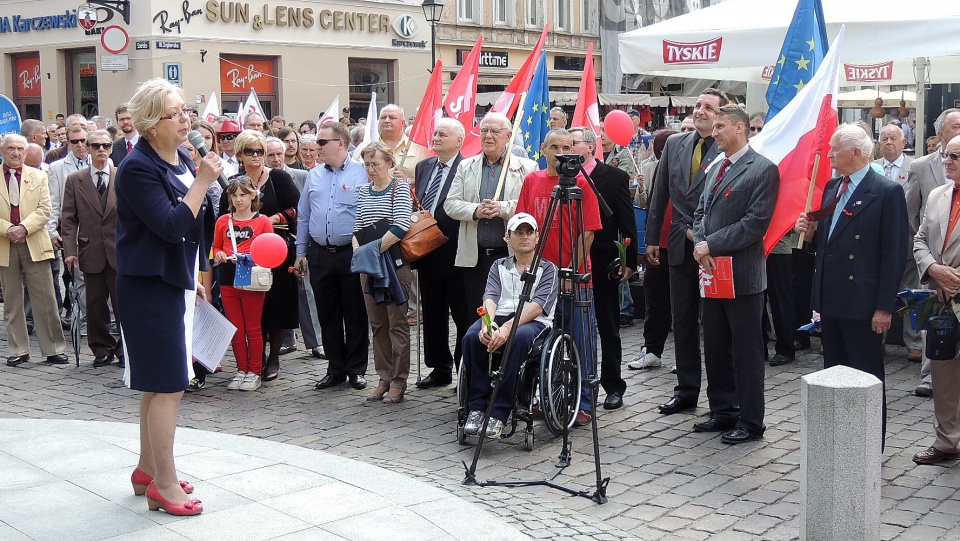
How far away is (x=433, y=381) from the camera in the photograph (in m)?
9.27

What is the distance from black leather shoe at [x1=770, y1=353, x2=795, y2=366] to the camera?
32.8ft

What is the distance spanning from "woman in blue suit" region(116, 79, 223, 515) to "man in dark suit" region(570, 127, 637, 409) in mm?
3443

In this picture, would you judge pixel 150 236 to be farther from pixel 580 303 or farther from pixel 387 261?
pixel 387 261

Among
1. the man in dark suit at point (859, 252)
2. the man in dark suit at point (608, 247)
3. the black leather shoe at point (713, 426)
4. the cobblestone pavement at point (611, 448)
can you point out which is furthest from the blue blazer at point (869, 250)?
the man in dark suit at point (608, 247)

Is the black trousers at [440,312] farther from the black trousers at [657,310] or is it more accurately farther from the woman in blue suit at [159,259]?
the woman in blue suit at [159,259]

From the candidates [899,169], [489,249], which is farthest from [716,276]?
[899,169]

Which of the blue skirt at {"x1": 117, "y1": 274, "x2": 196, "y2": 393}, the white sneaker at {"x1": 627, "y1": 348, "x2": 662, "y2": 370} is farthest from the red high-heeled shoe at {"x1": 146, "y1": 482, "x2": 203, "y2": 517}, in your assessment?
the white sneaker at {"x1": 627, "y1": 348, "x2": 662, "y2": 370}

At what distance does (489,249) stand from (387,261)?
0.82 m

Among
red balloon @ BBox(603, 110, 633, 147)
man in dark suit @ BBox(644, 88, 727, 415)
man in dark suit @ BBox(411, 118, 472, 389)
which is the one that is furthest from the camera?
red balloon @ BBox(603, 110, 633, 147)

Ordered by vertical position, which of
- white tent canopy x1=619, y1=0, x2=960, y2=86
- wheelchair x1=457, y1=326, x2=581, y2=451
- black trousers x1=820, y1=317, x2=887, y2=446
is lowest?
wheelchair x1=457, y1=326, x2=581, y2=451

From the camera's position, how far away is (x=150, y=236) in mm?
5316

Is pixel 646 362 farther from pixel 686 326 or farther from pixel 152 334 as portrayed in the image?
pixel 152 334

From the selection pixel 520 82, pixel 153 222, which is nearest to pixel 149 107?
pixel 153 222

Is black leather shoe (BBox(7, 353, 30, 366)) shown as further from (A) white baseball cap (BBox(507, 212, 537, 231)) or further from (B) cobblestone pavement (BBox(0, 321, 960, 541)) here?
(A) white baseball cap (BBox(507, 212, 537, 231))
